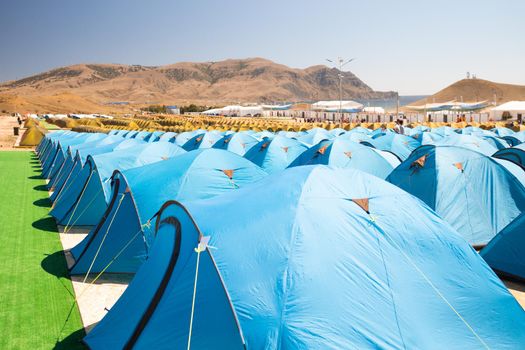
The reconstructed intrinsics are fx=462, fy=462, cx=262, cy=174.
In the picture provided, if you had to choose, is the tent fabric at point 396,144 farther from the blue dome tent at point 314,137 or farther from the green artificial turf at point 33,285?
the green artificial turf at point 33,285

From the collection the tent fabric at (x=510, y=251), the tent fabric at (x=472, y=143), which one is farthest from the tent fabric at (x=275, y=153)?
the tent fabric at (x=510, y=251)

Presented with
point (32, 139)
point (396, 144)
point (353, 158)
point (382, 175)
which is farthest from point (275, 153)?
point (32, 139)

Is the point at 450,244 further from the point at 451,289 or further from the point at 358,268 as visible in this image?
the point at 358,268

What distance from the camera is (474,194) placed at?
29.1 ft

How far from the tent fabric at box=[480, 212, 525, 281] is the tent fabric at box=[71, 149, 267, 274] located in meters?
4.31

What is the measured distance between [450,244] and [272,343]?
229 cm

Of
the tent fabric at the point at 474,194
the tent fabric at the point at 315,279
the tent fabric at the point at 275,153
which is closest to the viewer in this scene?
the tent fabric at the point at 315,279

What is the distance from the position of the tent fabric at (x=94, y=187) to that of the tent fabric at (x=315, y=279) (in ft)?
18.8

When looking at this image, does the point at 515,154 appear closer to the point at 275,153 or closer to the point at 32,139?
the point at 275,153

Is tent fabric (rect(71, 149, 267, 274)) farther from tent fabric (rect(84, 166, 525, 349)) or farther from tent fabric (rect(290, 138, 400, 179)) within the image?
tent fabric (rect(290, 138, 400, 179))

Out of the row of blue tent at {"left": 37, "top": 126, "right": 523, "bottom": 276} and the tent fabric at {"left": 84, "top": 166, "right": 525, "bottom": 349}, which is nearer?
the tent fabric at {"left": 84, "top": 166, "right": 525, "bottom": 349}

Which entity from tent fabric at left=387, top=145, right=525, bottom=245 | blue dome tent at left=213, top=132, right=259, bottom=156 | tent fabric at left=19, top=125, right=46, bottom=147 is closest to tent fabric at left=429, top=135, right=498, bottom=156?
tent fabric at left=387, top=145, right=525, bottom=245

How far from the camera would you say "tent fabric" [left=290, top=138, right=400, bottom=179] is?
12.6 meters

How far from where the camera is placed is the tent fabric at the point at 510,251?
283 inches
